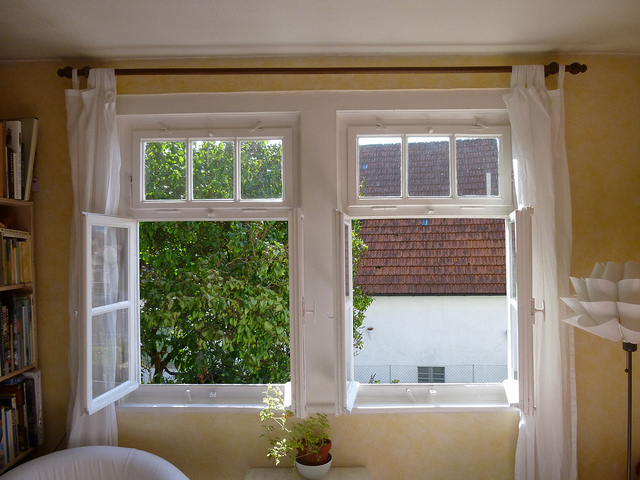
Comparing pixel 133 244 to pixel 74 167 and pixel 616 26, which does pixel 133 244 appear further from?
pixel 616 26

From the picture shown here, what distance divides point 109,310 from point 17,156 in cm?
88

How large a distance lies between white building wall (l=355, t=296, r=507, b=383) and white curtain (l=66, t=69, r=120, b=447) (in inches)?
Result: 156

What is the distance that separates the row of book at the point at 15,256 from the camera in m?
2.33

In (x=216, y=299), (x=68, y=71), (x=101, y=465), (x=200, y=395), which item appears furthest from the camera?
(x=216, y=299)

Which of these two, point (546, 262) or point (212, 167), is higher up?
point (212, 167)

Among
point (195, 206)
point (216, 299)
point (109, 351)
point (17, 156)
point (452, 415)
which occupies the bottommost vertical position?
point (452, 415)

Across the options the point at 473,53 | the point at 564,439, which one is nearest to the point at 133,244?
the point at 473,53

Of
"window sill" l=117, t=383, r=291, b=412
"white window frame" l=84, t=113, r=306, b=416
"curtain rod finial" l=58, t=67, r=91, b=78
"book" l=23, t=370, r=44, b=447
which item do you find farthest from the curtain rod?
"window sill" l=117, t=383, r=291, b=412

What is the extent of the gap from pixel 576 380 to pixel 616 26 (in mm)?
1689

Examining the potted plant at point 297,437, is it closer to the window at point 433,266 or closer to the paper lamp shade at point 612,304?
the window at point 433,266

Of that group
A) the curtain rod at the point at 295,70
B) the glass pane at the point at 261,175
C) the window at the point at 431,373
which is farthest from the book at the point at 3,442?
the window at the point at 431,373

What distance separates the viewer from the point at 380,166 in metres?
2.63

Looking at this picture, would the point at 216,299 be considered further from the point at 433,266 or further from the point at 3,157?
the point at 433,266

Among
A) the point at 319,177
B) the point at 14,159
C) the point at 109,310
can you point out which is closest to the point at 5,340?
the point at 109,310
